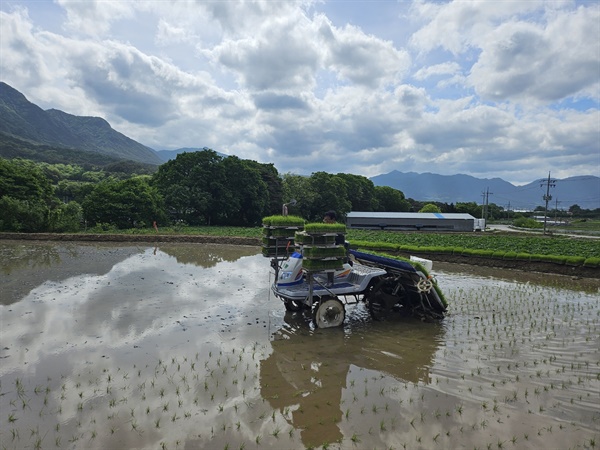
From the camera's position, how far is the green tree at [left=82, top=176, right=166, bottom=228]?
39062 millimetres

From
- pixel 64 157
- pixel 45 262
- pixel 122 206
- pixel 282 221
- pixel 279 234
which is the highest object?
pixel 64 157

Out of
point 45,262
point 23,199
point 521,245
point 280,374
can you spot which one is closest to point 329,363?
point 280,374

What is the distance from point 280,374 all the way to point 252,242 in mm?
25513

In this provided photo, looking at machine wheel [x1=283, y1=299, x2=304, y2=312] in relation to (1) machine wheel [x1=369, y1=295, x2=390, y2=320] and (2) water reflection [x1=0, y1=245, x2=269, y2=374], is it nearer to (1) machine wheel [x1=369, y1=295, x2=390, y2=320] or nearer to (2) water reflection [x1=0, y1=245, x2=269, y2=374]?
(2) water reflection [x1=0, y1=245, x2=269, y2=374]

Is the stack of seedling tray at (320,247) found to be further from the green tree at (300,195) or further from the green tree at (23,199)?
the green tree at (300,195)

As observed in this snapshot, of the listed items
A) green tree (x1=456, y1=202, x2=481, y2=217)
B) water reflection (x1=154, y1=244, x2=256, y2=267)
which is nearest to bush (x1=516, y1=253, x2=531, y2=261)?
water reflection (x1=154, y1=244, x2=256, y2=267)

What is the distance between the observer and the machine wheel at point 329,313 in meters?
9.33

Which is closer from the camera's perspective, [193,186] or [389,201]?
[193,186]

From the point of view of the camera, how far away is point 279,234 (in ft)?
33.8

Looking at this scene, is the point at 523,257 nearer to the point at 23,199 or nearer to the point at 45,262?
the point at 45,262

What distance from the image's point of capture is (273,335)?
9016 millimetres

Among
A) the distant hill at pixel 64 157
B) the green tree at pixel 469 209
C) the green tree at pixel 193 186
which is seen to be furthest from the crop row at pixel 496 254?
the distant hill at pixel 64 157

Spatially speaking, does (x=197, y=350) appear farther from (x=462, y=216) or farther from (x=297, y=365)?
(x=462, y=216)

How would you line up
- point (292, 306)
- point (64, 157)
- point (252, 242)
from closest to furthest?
point (292, 306) → point (252, 242) → point (64, 157)
